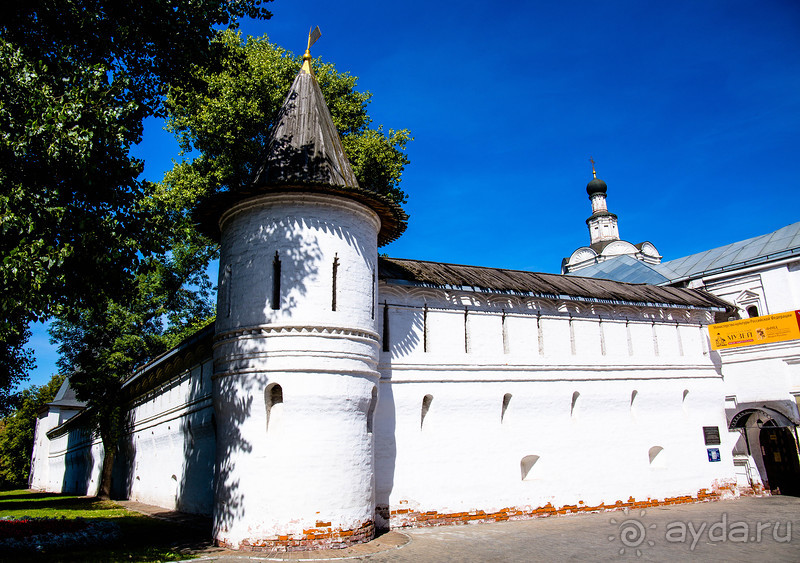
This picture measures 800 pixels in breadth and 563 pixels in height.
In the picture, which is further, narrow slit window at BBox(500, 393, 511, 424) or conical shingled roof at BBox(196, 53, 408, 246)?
narrow slit window at BBox(500, 393, 511, 424)

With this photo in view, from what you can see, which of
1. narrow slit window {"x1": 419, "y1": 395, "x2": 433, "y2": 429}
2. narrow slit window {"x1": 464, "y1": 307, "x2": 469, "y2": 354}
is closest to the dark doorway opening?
narrow slit window {"x1": 464, "y1": 307, "x2": 469, "y2": 354}

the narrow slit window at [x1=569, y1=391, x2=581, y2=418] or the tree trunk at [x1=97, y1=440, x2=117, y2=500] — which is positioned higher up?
the narrow slit window at [x1=569, y1=391, x2=581, y2=418]

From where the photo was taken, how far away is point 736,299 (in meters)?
22.3

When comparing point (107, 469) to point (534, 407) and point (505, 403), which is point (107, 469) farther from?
point (534, 407)

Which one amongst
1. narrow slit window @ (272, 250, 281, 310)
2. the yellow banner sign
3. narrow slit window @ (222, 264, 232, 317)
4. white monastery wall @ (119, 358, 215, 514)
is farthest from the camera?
the yellow banner sign

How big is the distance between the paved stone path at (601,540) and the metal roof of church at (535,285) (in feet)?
19.5

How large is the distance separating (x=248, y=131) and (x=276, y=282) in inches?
436

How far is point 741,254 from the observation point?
23.6 m

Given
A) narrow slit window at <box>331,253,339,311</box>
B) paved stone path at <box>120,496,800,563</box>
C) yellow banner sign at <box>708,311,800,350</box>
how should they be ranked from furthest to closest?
1. yellow banner sign at <box>708,311,800,350</box>
2. narrow slit window at <box>331,253,339,311</box>
3. paved stone path at <box>120,496,800,563</box>

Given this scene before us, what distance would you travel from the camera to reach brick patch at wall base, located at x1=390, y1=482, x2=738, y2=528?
1280 centimetres

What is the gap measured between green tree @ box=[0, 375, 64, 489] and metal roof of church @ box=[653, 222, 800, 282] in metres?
52.0

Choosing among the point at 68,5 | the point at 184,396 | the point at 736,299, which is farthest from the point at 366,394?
A: the point at 736,299

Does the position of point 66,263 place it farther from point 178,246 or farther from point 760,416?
point 760,416

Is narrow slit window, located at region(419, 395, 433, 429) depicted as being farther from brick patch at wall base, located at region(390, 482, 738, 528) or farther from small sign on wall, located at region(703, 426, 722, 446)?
small sign on wall, located at region(703, 426, 722, 446)
